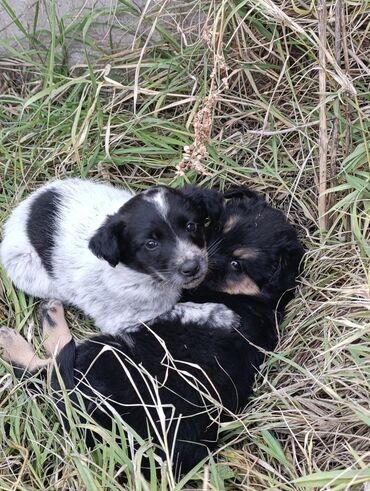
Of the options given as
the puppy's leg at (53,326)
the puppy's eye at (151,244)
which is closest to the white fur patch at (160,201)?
the puppy's eye at (151,244)

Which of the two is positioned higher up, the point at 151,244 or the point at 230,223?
the point at 151,244

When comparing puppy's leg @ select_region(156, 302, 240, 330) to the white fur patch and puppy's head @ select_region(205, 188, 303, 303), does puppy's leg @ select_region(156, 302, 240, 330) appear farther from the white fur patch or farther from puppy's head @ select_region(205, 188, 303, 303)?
the white fur patch

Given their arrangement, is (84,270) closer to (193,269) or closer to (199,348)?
(193,269)

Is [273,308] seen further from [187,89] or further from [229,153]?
[187,89]

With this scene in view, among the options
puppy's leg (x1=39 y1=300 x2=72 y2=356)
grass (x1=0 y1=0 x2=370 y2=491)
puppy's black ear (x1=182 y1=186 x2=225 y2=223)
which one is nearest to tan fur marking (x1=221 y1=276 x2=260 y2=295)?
grass (x1=0 y1=0 x2=370 y2=491)

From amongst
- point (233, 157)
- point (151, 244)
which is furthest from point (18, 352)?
point (233, 157)

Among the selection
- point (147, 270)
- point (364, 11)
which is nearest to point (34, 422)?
point (147, 270)

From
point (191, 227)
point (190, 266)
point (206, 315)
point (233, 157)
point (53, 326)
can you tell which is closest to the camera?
point (190, 266)
